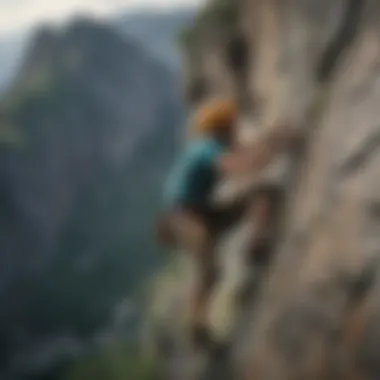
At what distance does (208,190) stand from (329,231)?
0.47 m

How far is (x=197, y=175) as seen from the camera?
99.8 inches

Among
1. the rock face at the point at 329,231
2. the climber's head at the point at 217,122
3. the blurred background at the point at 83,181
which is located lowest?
the rock face at the point at 329,231

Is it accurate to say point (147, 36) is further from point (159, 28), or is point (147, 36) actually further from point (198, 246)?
point (198, 246)

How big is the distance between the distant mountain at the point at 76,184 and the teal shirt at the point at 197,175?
105 inches

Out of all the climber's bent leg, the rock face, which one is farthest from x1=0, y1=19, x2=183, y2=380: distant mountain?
the rock face

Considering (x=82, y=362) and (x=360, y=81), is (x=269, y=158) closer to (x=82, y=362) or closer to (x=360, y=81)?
(x=360, y=81)

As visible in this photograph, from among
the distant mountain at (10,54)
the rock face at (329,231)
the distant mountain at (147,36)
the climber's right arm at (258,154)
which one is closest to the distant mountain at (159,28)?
the distant mountain at (147,36)

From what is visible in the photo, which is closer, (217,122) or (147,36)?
(217,122)

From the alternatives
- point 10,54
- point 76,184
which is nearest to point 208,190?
point 10,54

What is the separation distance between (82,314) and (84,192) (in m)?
1.32

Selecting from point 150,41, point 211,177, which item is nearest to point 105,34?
point 150,41

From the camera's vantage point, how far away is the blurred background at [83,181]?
17.5 ft

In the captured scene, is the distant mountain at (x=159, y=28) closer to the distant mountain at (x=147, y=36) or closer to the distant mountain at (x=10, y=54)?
the distant mountain at (x=147, y=36)

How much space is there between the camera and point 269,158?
2559 mm
